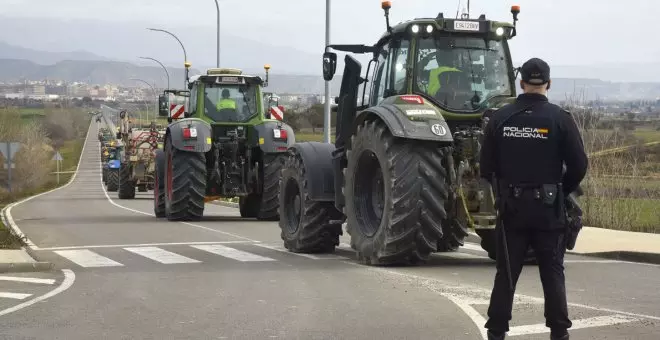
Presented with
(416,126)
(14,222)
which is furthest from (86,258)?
(14,222)

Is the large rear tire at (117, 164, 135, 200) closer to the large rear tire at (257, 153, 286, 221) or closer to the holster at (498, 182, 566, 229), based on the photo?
the large rear tire at (257, 153, 286, 221)

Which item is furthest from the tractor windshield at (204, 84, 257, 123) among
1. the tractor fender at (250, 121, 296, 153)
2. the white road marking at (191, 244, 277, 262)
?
the white road marking at (191, 244, 277, 262)

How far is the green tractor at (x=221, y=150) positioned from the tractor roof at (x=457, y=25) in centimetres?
1022

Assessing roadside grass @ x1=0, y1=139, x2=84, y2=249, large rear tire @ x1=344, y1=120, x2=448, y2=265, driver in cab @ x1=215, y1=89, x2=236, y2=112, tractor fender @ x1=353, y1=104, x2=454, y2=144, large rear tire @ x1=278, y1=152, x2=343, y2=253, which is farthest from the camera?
driver in cab @ x1=215, y1=89, x2=236, y2=112

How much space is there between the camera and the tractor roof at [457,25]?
14672 mm

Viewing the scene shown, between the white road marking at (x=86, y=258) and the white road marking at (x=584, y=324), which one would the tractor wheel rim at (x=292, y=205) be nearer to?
the white road marking at (x=86, y=258)

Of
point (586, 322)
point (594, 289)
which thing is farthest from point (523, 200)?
point (594, 289)

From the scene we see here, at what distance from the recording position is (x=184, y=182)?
24969 mm

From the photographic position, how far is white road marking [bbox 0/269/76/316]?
35.9 feet

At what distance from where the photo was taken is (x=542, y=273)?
7676mm

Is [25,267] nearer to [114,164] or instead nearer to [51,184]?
[114,164]

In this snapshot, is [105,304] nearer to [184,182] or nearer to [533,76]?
[533,76]

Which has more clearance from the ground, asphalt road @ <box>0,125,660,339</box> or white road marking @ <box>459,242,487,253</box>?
asphalt road @ <box>0,125,660,339</box>

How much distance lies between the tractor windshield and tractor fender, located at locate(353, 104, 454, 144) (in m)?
13.1
